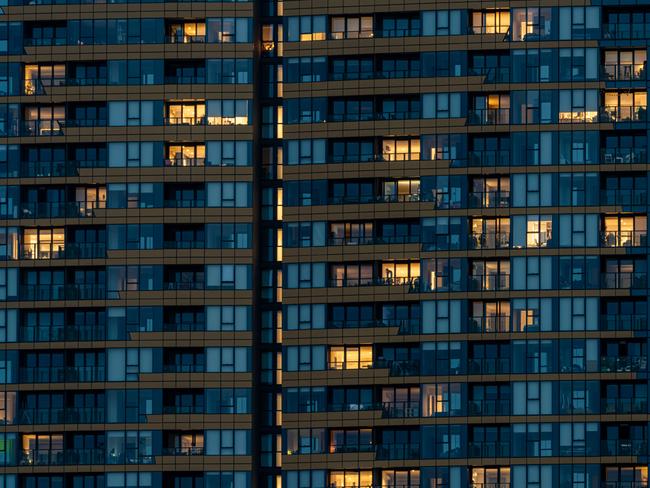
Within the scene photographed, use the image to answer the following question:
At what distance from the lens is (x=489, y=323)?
137 metres

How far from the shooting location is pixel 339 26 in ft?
464

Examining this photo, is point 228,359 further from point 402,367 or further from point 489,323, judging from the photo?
point 489,323

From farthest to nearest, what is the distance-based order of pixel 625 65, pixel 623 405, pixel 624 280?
pixel 625 65 < pixel 624 280 < pixel 623 405

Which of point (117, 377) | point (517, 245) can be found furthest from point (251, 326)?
point (517, 245)

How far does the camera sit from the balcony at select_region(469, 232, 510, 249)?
452 feet

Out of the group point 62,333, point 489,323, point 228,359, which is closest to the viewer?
point 489,323

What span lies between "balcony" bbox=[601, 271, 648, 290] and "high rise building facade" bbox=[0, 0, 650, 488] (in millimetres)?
198

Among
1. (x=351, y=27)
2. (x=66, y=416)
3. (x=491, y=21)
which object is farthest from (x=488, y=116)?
(x=66, y=416)

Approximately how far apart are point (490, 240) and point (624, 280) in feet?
32.1

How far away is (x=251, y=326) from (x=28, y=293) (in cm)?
1632

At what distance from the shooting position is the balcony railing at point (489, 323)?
136875 mm

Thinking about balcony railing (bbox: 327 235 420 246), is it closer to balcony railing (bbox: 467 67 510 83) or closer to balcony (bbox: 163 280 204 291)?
balcony (bbox: 163 280 204 291)

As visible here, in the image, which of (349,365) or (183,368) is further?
(349,365)

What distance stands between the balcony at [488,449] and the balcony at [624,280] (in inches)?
523
